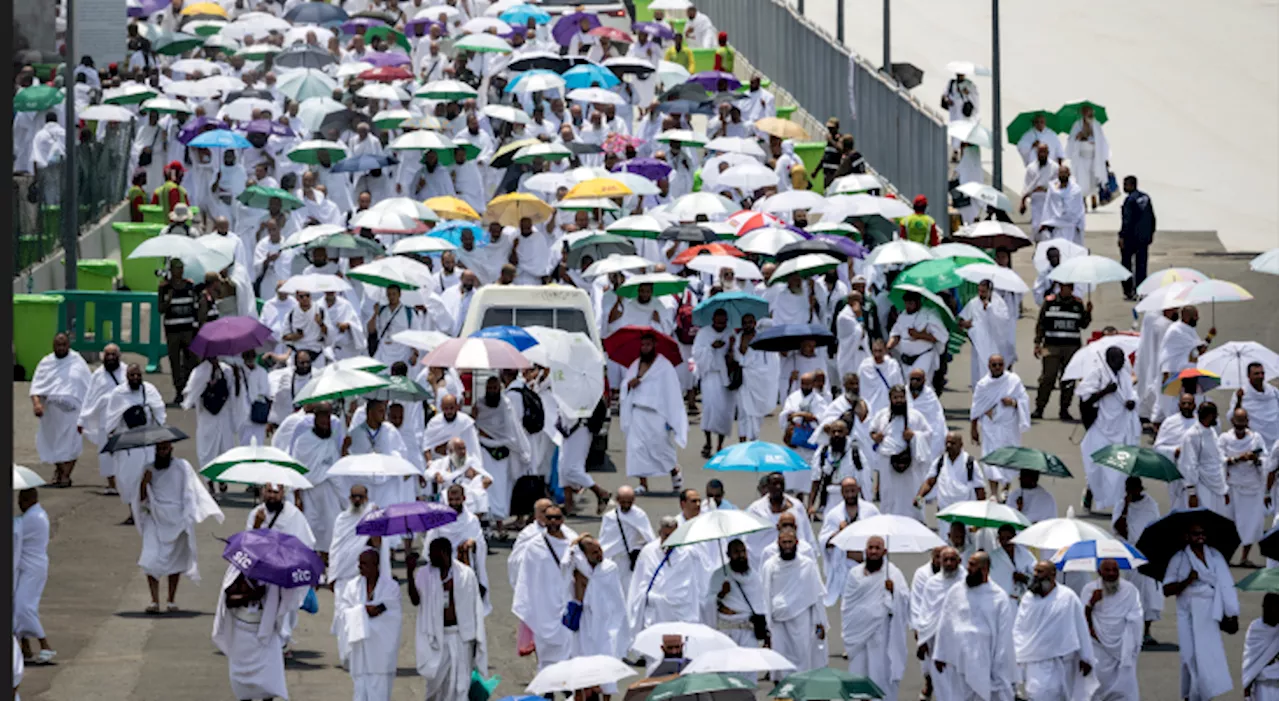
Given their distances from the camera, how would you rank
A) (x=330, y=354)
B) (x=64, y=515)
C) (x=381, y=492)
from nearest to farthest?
(x=381, y=492)
(x=64, y=515)
(x=330, y=354)

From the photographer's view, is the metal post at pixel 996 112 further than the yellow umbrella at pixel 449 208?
Yes

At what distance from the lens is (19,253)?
2634 cm

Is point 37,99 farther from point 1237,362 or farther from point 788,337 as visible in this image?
point 1237,362

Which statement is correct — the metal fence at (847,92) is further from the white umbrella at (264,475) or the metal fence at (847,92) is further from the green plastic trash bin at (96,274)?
the white umbrella at (264,475)

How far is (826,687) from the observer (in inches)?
459

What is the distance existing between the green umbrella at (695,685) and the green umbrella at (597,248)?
42.2 ft

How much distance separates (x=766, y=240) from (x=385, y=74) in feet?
33.4

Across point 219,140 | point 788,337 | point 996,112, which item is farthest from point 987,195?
point 219,140

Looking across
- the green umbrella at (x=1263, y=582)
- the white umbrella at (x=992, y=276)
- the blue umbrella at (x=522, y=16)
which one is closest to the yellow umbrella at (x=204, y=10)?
the blue umbrella at (x=522, y=16)

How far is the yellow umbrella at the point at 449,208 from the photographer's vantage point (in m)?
25.5

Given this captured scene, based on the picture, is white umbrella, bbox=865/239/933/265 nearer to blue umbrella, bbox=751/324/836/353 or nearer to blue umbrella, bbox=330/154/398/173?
blue umbrella, bbox=751/324/836/353

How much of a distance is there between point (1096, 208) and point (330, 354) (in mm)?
14061

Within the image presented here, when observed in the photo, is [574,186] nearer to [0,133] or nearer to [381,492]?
[381,492]

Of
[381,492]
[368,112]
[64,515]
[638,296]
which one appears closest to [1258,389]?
[638,296]
